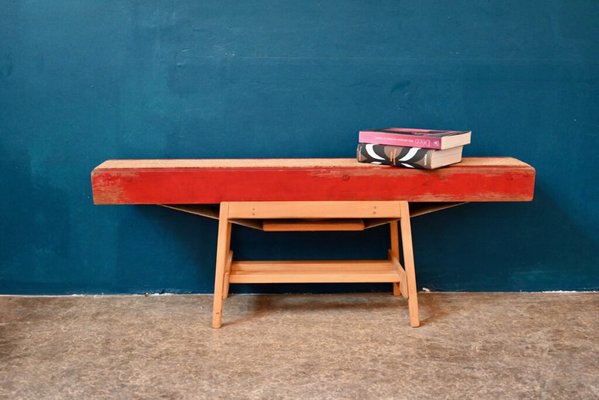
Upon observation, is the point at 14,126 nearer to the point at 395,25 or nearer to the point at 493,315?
the point at 395,25

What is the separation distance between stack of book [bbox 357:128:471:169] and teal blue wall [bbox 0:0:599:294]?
0.80ft

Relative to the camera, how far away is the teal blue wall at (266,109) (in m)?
2.66

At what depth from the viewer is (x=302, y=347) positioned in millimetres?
2303

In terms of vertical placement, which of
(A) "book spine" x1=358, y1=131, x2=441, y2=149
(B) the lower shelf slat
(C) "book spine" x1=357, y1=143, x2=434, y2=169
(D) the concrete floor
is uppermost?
(A) "book spine" x1=358, y1=131, x2=441, y2=149

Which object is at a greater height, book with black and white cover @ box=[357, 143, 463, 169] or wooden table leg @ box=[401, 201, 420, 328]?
book with black and white cover @ box=[357, 143, 463, 169]

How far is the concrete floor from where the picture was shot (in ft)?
6.59

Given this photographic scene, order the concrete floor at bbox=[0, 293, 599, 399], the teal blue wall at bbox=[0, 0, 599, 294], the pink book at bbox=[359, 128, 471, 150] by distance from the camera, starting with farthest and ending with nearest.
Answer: the teal blue wall at bbox=[0, 0, 599, 294], the pink book at bbox=[359, 128, 471, 150], the concrete floor at bbox=[0, 293, 599, 399]

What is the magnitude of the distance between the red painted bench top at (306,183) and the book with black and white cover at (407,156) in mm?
38

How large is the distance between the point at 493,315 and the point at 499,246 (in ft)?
1.28

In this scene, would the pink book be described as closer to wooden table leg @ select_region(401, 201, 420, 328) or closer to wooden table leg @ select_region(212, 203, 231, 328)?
wooden table leg @ select_region(401, 201, 420, 328)

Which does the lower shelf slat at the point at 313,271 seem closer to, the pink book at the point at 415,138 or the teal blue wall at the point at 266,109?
the teal blue wall at the point at 266,109

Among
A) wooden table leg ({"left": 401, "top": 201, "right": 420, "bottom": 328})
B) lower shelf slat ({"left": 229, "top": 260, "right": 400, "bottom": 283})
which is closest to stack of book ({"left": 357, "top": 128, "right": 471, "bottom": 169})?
wooden table leg ({"left": 401, "top": 201, "right": 420, "bottom": 328})

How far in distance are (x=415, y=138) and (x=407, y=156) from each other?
0.24 feet

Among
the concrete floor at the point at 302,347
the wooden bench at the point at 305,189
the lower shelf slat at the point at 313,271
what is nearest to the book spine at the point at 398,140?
the wooden bench at the point at 305,189
